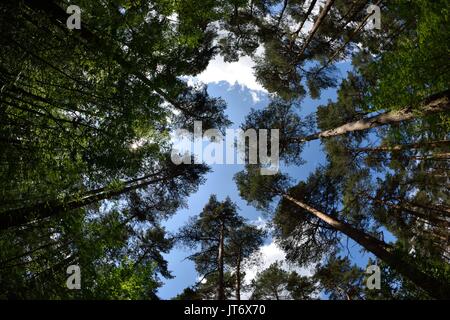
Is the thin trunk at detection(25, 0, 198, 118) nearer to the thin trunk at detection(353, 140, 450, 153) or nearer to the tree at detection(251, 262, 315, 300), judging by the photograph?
the thin trunk at detection(353, 140, 450, 153)

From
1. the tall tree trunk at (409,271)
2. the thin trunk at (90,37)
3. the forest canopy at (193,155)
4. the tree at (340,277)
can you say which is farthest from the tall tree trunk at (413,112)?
the tree at (340,277)

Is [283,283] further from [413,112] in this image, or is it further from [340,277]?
[413,112]

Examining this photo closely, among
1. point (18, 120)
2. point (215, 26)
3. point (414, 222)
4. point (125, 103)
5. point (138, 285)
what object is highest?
point (215, 26)

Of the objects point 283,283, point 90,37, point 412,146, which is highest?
point 90,37

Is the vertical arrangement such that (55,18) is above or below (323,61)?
below

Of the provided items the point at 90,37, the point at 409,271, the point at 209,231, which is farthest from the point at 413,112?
the point at 209,231

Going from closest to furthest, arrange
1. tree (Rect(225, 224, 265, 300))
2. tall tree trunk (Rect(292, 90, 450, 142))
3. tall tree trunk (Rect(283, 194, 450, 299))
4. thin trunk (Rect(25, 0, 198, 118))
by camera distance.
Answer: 1. tall tree trunk (Rect(292, 90, 450, 142))
2. thin trunk (Rect(25, 0, 198, 118))
3. tall tree trunk (Rect(283, 194, 450, 299))
4. tree (Rect(225, 224, 265, 300))

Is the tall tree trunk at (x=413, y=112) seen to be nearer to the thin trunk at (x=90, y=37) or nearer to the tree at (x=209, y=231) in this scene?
the thin trunk at (x=90, y=37)

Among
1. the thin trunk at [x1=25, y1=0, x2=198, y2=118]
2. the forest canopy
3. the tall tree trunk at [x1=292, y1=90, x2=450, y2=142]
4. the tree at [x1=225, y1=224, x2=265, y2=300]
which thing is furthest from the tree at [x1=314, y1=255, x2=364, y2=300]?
the thin trunk at [x1=25, y1=0, x2=198, y2=118]

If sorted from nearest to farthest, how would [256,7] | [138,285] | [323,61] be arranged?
[138,285] → [256,7] → [323,61]

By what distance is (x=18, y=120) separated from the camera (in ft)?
22.9

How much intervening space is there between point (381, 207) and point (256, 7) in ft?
36.2
